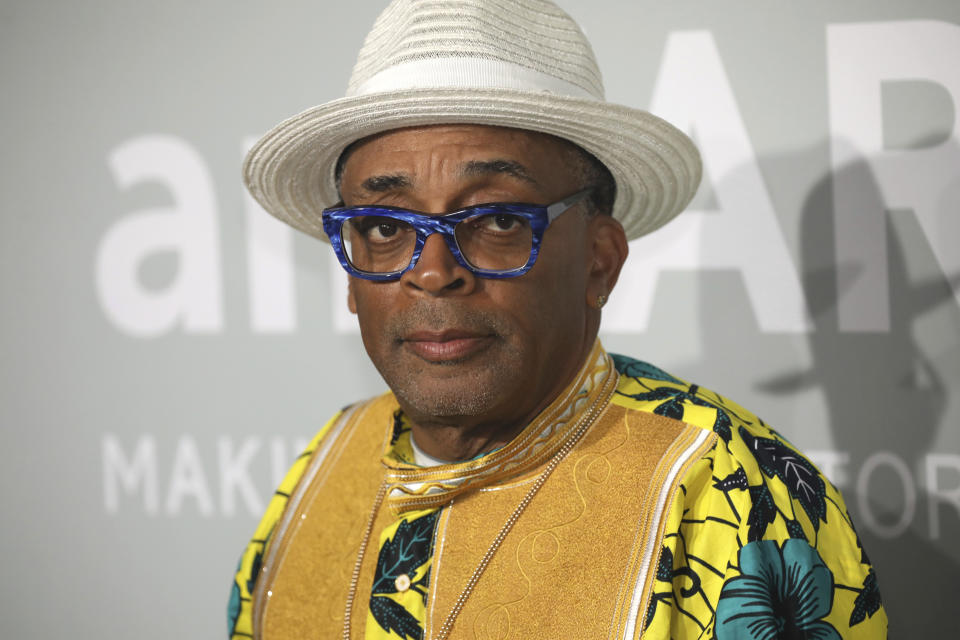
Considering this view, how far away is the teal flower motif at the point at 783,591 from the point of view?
3.26ft

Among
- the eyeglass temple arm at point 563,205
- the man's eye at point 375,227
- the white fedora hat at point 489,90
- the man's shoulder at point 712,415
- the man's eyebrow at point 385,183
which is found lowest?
the man's shoulder at point 712,415

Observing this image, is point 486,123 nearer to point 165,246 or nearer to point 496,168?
point 496,168

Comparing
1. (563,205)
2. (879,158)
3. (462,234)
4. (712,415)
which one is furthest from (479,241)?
(879,158)

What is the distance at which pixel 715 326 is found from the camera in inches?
76.4

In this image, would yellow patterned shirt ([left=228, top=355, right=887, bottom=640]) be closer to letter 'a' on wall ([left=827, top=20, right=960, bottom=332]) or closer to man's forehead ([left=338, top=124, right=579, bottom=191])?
man's forehead ([left=338, top=124, right=579, bottom=191])

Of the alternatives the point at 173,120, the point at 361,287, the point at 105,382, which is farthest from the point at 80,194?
the point at 361,287

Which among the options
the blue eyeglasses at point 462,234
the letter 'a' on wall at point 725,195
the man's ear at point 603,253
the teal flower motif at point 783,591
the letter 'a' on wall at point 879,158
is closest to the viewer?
the teal flower motif at point 783,591

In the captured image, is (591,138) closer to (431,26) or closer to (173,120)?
(431,26)

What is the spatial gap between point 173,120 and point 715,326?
1.56m

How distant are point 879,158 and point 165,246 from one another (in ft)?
6.04

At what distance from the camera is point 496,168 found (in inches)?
44.3

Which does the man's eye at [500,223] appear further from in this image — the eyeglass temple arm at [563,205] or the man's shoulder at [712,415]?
the man's shoulder at [712,415]

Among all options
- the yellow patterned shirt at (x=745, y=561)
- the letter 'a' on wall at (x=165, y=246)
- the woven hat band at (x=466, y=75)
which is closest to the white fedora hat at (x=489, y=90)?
the woven hat band at (x=466, y=75)

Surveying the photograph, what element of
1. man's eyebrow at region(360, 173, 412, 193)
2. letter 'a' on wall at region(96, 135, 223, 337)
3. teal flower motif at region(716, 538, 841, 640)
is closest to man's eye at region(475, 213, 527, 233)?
man's eyebrow at region(360, 173, 412, 193)
